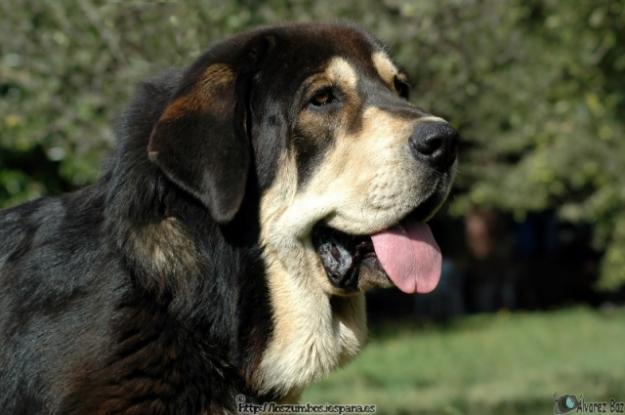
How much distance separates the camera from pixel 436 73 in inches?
277

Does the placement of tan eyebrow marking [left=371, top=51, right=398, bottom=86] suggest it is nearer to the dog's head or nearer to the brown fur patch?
the dog's head

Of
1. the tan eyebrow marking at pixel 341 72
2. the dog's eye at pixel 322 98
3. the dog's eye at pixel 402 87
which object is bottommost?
the dog's eye at pixel 402 87

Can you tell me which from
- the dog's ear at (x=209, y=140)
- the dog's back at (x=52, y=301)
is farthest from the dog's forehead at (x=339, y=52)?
the dog's back at (x=52, y=301)

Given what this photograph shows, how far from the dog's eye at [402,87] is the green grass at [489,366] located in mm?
2102

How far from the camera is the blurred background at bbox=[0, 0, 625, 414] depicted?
21.2 feet

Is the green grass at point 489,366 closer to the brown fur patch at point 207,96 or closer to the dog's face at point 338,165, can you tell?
the dog's face at point 338,165

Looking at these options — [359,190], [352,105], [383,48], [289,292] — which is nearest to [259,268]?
[289,292]

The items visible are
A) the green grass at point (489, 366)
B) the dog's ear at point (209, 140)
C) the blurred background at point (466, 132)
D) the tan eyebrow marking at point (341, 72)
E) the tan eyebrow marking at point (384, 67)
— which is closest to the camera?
the dog's ear at point (209, 140)

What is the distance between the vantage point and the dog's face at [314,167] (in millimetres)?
3824

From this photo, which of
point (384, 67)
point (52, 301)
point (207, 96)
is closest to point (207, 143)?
point (207, 96)

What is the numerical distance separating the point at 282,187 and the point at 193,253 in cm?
42

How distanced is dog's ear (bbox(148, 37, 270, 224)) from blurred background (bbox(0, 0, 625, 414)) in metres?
0.60

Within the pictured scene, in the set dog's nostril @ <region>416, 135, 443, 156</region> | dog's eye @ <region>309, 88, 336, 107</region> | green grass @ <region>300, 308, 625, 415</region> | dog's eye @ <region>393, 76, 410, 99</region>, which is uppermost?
dog's eye @ <region>309, 88, 336, 107</region>

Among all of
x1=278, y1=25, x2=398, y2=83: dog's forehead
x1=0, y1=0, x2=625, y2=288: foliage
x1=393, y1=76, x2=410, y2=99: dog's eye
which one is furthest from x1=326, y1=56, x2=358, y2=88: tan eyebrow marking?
x1=0, y1=0, x2=625, y2=288: foliage
